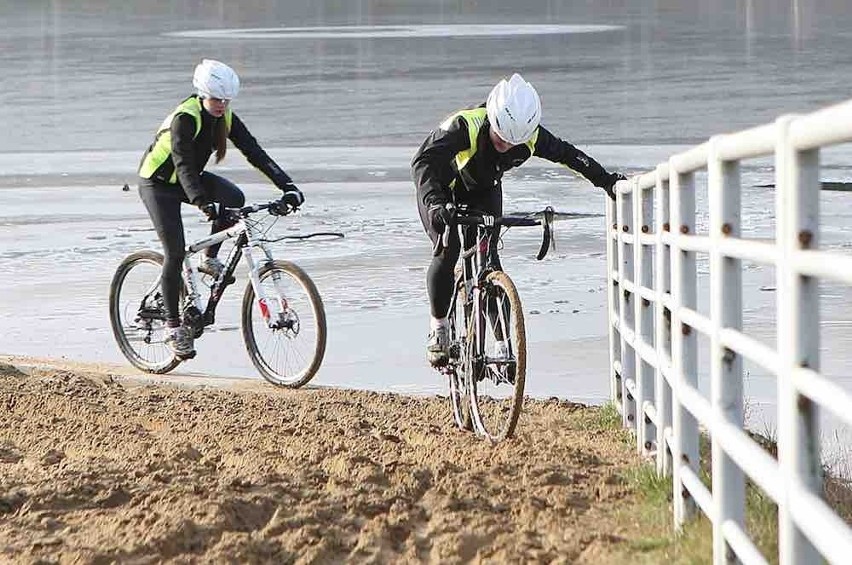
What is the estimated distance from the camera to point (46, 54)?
40.8 metres

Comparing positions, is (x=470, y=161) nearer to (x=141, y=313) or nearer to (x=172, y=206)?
(x=172, y=206)

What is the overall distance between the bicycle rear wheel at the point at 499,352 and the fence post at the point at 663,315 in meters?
1.06

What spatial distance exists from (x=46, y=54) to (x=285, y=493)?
3598cm

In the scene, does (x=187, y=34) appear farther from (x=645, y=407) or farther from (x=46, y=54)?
(x=645, y=407)

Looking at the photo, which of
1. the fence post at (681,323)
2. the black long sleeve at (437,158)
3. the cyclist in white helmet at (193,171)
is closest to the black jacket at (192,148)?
the cyclist in white helmet at (193,171)

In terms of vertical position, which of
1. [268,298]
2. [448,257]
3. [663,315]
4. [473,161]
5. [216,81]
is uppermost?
[216,81]

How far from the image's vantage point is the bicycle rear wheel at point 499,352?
730 cm

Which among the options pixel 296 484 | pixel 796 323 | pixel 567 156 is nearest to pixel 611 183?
pixel 567 156

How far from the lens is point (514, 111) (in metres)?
7.42

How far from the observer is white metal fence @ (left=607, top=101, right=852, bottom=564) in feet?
11.3

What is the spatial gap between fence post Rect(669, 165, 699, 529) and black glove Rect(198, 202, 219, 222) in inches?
174

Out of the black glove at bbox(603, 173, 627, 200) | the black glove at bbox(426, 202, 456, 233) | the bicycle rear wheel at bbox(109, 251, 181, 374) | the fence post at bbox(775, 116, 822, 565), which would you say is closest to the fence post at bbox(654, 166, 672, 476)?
the black glove at bbox(426, 202, 456, 233)

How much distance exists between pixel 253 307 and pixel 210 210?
0.61m

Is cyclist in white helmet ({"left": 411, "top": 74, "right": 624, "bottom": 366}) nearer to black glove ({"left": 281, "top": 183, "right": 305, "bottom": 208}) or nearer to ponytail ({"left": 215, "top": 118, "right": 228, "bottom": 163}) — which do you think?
black glove ({"left": 281, "top": 183, "right": 305, "bottom": 208})
